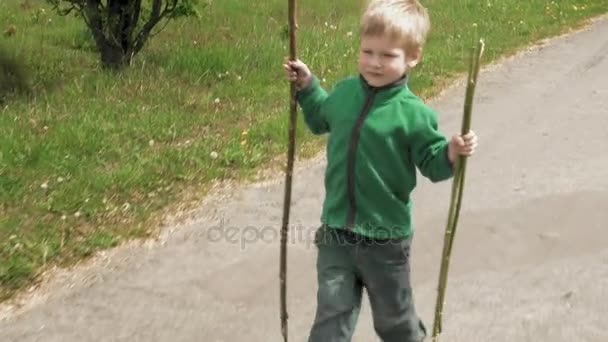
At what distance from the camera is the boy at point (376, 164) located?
3182 mm

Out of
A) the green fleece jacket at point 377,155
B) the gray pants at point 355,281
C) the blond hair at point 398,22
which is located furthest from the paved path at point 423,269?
the blond hair at point 398,22

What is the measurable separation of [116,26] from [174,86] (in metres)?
1.00

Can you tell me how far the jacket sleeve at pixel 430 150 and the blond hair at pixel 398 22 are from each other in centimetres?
24

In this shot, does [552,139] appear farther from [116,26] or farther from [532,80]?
[116,26]

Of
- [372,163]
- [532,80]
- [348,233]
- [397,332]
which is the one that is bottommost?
[532,80]

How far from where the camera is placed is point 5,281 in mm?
4332

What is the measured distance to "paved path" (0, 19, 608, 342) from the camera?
13.4ft

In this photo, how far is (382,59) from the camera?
10.5 ft

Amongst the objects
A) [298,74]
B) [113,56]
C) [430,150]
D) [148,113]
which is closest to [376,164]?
[430,150]

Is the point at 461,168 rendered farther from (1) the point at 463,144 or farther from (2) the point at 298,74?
(2) the point at 298,74

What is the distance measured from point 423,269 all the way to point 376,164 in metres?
1.59

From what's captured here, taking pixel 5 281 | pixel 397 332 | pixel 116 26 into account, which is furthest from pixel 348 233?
pixel 116 26

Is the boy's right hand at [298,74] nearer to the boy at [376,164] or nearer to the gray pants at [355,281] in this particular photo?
the boy at [376,164]

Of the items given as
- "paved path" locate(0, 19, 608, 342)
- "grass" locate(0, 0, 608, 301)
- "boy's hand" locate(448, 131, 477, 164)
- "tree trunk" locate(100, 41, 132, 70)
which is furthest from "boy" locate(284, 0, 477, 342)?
"tree trunk" locate(100, 41, 132, 70)
